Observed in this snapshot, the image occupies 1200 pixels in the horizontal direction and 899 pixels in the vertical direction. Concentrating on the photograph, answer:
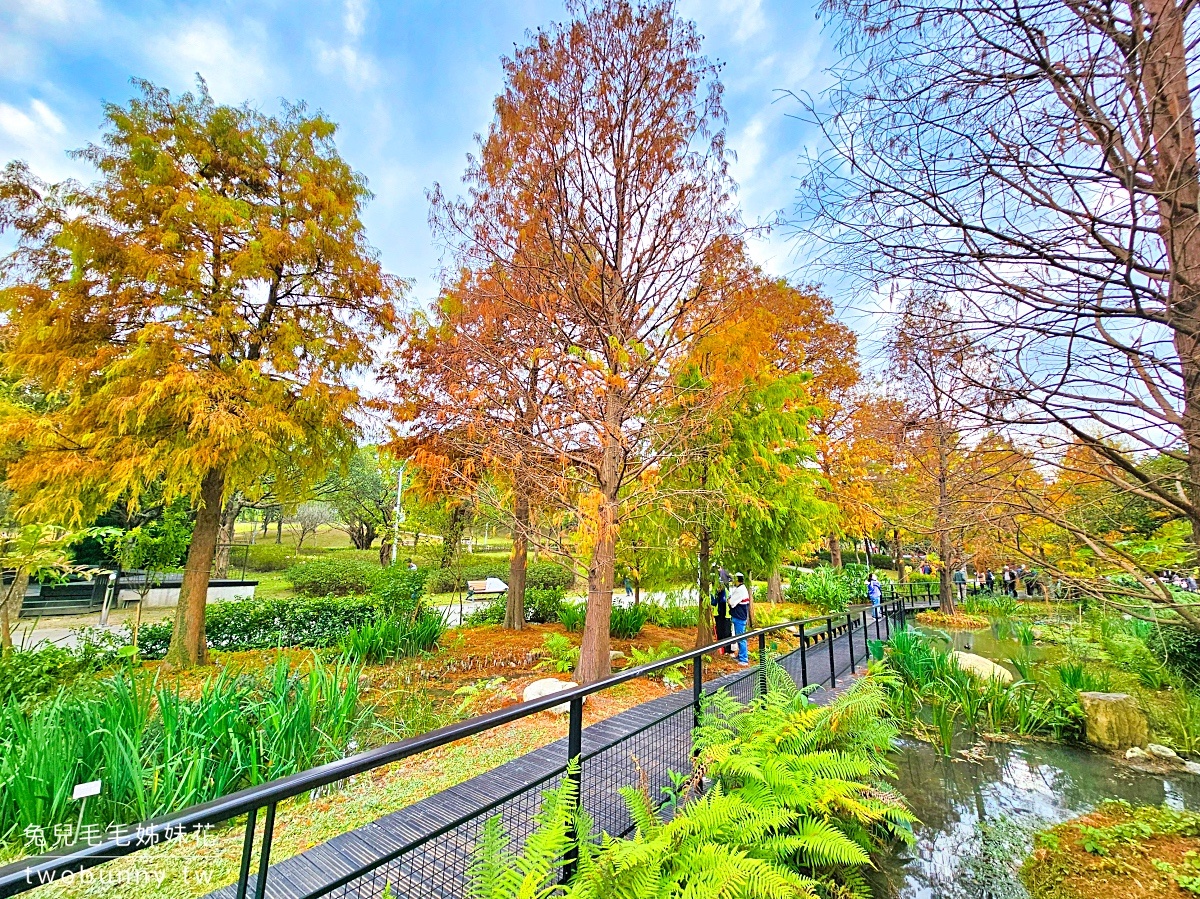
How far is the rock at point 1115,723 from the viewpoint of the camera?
534 centimetres

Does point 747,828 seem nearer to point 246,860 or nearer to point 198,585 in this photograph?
point 246,860

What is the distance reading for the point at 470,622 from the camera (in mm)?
12430

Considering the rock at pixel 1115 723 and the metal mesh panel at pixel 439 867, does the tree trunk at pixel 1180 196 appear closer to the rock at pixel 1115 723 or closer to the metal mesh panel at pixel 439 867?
the metal mesh panel at pixel 439 867

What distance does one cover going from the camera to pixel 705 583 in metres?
8.39

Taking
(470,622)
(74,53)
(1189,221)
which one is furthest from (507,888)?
(470,622)

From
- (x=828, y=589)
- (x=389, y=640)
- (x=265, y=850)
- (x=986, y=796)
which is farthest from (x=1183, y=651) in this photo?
(x=389, y=640)

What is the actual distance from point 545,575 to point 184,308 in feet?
35.1

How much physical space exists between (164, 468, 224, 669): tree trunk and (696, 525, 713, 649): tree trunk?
792 centimetres

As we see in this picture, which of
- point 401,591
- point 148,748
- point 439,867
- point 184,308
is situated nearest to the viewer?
point 439,867

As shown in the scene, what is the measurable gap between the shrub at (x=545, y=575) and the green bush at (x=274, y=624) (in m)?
5.60

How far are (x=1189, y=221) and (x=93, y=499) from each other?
1129 cm

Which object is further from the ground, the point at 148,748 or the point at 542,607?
the point at 148,748

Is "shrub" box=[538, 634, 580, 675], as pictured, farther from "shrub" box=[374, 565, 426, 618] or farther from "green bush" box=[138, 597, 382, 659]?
"green bush" box=[138, 597, 382, 659]

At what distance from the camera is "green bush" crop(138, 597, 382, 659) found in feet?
27.1
